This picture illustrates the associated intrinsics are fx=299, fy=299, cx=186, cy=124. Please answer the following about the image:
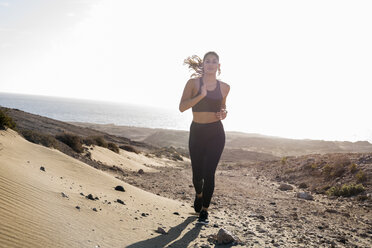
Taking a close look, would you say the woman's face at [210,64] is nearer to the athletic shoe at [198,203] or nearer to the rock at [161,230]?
the athletic shoe at [198,203]

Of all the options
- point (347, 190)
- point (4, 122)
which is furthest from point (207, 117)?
point (4, 122)

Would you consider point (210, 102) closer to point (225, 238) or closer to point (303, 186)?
point (225, 238)

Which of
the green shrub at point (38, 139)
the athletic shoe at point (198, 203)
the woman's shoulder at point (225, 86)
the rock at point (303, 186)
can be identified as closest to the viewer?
the woman's shoulder at point (225, 86)

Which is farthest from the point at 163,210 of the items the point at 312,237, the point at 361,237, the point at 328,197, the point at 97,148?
the point at 97,148

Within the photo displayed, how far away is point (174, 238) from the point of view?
3.91m

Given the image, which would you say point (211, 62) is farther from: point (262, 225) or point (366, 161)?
point (366, 161)

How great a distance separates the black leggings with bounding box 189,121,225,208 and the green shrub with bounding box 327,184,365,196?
5336mm

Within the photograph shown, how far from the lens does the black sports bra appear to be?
4672 mm

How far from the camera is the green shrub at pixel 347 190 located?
7.99 m

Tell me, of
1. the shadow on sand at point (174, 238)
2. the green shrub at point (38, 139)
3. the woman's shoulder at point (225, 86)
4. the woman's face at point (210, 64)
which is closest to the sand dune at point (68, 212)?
the shadow on sand at point (174, 238)

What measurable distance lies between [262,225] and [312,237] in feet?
2.61

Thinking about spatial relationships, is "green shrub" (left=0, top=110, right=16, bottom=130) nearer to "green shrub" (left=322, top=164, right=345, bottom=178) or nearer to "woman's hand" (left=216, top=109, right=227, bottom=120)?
"woman's hand" (left=216, top=109, right=227, bottom=120)

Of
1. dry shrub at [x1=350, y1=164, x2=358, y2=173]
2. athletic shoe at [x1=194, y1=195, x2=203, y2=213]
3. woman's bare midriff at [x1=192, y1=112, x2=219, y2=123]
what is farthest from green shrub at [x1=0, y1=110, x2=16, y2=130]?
dry shrub at [x1=350, y1=164, x2=358, y2=173]

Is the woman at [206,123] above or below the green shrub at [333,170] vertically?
above
